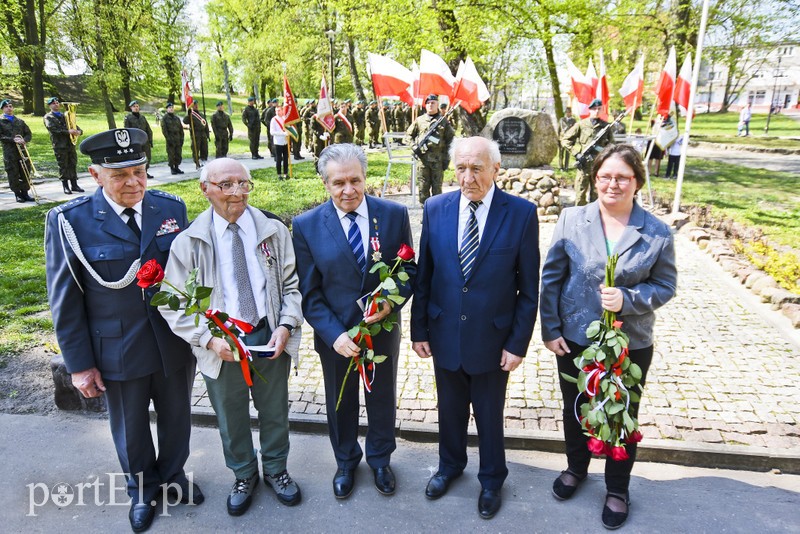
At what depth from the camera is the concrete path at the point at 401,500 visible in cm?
301

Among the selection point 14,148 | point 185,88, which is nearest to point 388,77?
point 185,88

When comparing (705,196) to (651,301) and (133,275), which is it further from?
(133,275)

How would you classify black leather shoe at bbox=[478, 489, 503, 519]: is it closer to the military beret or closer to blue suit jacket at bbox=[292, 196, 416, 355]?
blue suit jacket at bbox=[292, 196, 416, 355]

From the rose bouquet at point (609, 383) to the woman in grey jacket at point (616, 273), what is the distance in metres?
0.10

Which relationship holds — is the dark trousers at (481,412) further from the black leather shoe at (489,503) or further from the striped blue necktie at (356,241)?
the striped blue necktie at (356,241)

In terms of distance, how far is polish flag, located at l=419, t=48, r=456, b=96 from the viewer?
10094 millimetres

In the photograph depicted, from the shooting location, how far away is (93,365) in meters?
2.90

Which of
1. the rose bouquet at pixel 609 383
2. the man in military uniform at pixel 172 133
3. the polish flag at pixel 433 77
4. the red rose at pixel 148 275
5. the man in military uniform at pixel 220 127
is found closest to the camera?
the red rose at pixel 148 275

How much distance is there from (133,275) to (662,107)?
10667 millimetres

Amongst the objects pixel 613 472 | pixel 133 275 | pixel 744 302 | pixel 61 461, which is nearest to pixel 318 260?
pixel 133 275

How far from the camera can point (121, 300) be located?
2.87m

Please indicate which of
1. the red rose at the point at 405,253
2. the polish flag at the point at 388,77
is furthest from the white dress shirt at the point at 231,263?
the polish flag at the point at 388,77

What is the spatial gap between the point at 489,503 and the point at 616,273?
1.51 meters

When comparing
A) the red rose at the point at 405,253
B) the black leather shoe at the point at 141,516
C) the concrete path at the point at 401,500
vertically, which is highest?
the red rose at the point at 405,253
